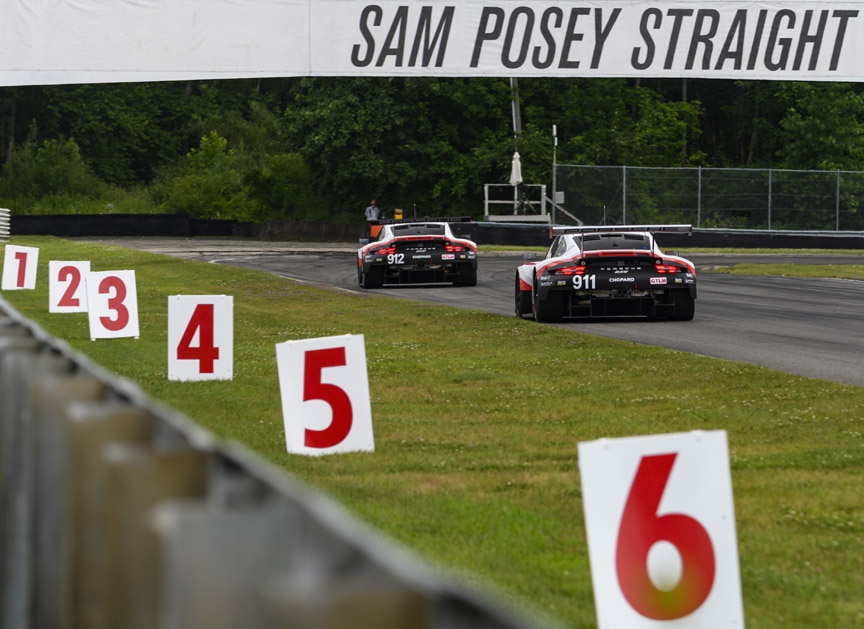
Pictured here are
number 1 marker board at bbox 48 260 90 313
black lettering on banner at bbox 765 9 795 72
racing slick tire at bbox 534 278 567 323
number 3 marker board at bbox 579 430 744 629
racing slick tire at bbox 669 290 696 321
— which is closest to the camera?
number 3 marker board at bbox 579 430 744 629

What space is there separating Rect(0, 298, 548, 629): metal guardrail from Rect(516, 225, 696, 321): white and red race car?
1683cm

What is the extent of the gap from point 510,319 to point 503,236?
29.7m

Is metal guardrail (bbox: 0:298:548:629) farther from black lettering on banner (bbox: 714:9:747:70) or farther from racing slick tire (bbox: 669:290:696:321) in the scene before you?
racing slick tire (bbox: 669:290:696:321)

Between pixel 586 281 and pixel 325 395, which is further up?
pixel 325 395

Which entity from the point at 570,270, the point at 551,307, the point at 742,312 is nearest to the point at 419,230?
the point at 742,312

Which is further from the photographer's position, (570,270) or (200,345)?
(570,270)

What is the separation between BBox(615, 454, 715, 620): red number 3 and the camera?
4.81m

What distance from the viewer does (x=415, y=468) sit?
29.6 ft

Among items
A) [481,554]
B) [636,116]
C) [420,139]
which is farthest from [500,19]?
[636,116]

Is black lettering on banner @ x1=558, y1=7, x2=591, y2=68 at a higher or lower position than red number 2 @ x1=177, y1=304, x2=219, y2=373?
higher

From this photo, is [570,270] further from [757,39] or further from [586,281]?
[757,39]

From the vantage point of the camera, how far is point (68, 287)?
2206cm

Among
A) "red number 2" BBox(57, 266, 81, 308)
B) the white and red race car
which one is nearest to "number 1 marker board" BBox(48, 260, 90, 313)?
"red number 2" BBox(57, 266, 81, 308)

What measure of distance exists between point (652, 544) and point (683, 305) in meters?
16.2
